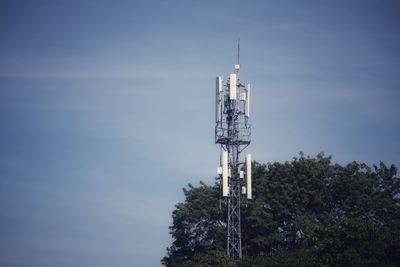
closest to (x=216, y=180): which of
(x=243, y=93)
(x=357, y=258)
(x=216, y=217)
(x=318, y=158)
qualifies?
(x=216, y=217)

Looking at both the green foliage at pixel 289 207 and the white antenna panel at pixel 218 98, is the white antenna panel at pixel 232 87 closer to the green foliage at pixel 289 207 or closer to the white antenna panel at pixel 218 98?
the white antenna panel at pixel 218 98

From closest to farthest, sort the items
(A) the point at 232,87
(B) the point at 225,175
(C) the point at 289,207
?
(B) the point at 225,175, (A) the point at 232,87, (C) the point at 289,207

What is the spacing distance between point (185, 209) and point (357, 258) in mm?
19171

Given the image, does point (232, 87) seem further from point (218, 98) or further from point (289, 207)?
point (289, 207)

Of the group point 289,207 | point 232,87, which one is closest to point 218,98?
point 232,87

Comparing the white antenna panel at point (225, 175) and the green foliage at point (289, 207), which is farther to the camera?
the green foliage at point (289, 207)

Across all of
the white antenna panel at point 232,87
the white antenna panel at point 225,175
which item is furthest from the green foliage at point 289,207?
the white antenna panel at point 232,87

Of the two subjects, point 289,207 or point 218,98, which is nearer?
point 218,98

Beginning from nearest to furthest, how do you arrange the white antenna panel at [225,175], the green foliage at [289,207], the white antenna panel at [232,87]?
the white antenna panel at [225,175] → the white antenna panel at [232,87] → the green foliage at [289,207]

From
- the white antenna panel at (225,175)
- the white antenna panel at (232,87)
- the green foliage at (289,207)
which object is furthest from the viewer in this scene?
the green foliage at (289,207)

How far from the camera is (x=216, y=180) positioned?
4766 cm

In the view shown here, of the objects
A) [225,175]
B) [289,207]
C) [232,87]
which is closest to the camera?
[225,175]

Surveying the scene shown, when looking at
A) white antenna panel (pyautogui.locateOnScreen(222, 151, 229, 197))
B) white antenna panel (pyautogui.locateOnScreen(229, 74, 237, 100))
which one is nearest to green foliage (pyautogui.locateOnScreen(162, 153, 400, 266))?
white antenna panel (pyautogui.locateOnScreen(222, 151, 229, 197))

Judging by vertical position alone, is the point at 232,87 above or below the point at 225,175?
above
